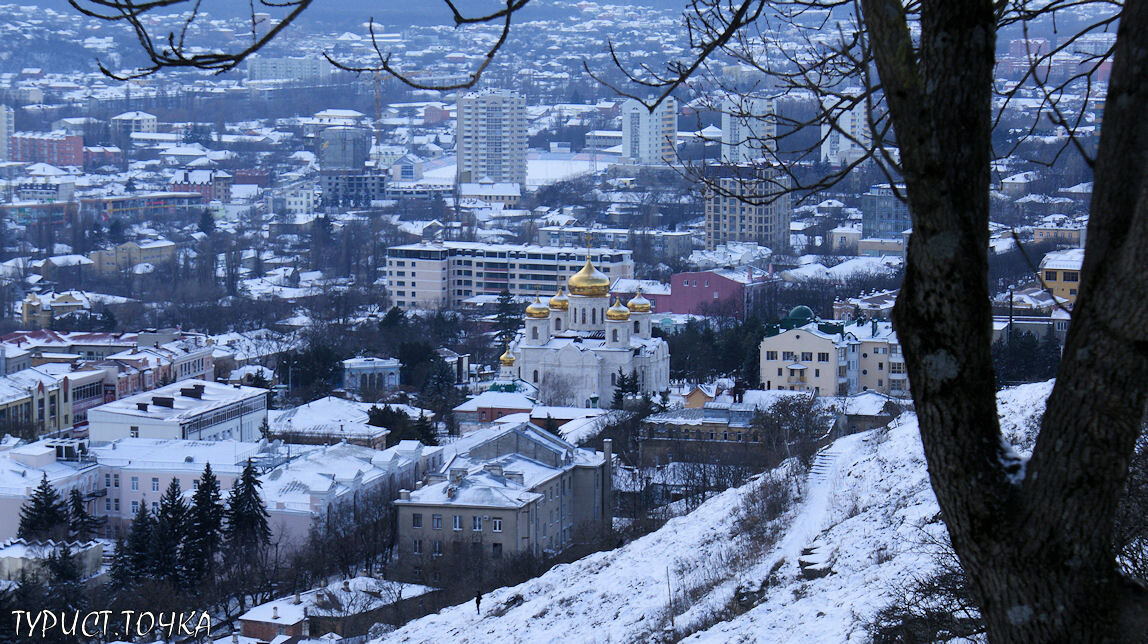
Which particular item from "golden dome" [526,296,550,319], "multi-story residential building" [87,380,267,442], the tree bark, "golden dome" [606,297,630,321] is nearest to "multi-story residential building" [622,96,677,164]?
"golden dome" [526,296,550,319]

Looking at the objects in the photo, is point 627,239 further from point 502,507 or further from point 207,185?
point 502,507

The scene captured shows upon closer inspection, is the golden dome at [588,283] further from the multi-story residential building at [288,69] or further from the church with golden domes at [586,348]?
the multi-story residential building at [288,69]

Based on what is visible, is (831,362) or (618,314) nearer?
(831,362)

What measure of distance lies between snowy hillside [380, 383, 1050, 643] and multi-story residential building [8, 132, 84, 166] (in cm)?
3970

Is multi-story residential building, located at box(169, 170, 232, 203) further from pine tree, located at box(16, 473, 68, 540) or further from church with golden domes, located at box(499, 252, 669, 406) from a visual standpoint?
pine tree, located at box(16, 473, 68, 540)

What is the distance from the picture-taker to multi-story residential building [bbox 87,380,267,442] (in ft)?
43.5

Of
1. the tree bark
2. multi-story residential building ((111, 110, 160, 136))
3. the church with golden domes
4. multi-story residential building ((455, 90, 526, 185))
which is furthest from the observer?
multi-story residential building ((111, 110, 160, 136))

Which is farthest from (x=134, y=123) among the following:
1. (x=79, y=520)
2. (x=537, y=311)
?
(x=79, y=520)

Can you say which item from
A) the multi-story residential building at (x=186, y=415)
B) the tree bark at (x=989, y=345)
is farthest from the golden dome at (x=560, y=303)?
the tree bark at (x=989, y=345)

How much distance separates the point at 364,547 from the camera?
9.74 meters

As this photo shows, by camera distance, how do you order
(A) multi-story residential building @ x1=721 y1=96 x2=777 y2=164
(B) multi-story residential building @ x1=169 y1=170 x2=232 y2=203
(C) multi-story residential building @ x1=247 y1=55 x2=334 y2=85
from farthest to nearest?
(C) multi-story residential building @ x1=247 y1=55 x2=334 y2=85, (B) multi-story residential building @ x1=169 y1=170 x2=232 y2=203, (A) multi-story residential building @ x1=721 y1=96 x2=777 y2=164

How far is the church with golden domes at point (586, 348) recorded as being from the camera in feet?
49.2

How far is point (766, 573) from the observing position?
5547mm

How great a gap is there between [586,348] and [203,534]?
613cm
